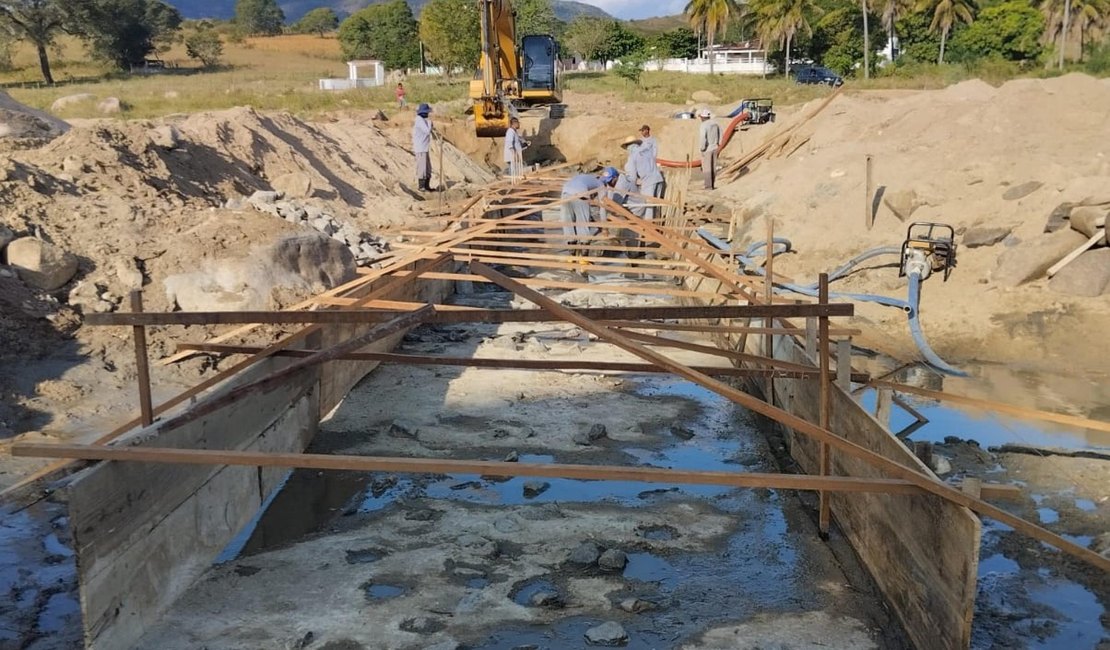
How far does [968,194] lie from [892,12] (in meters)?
42.3

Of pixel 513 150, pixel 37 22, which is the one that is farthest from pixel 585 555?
pixel 37 22

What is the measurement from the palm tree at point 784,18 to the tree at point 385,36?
23.7m

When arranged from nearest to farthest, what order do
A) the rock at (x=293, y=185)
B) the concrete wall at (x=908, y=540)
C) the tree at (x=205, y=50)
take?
the concrete wall at (x=908, y=540), the rock at (x=293, y=185), the tree at (x=205, y=50)

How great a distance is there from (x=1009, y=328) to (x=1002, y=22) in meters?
44.1

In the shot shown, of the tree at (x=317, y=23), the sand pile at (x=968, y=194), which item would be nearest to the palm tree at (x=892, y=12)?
the sand pile at (x=968, y=194)

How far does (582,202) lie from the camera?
501 inches

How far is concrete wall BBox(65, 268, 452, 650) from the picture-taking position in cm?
379

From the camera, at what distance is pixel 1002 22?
1793 inches

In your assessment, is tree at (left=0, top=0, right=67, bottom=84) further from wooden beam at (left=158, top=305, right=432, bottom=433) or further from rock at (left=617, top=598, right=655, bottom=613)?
rock at (left=617, top=598, right=655, bottom=613)

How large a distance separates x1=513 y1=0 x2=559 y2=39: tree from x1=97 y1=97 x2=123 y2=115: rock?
4136 centimetres

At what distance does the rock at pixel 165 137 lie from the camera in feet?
36.8

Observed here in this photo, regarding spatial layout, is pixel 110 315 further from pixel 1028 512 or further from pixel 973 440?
pixel 973 440

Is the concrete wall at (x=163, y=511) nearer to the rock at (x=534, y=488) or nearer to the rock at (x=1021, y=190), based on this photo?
the rock at (x=534, y=488)

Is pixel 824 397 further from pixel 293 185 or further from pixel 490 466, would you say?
pixel 293 185
